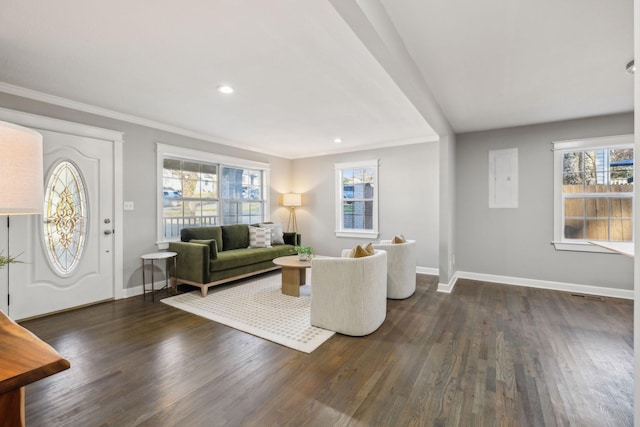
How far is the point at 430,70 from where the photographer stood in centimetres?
266

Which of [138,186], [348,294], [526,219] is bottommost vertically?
[348,294]

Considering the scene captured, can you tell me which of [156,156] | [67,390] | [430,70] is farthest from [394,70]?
[156,156]

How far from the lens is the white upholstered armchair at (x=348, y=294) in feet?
8.73

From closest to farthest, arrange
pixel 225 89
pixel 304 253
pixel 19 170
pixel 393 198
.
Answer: pixel 19 170
pixel 225 89
pixel 304 253
pixel 393 198

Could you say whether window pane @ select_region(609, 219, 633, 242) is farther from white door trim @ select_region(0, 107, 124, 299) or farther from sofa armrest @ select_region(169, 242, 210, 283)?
white door trim @ select_region(0, 107, 124, 299)

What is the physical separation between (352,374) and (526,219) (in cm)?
379

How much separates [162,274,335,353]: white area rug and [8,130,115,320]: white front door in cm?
96

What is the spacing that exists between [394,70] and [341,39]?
462 mm

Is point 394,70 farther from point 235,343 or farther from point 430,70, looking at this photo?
point 235,343

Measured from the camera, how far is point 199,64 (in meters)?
2.53

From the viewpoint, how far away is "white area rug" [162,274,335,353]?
2.66 m

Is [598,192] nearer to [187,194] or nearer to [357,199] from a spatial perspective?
[357,199]

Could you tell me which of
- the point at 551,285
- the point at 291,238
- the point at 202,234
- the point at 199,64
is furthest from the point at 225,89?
the point at 551,285

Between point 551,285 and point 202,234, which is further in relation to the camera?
point 202,234
